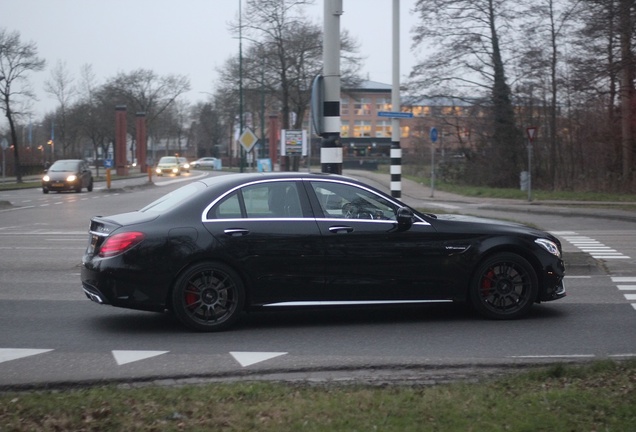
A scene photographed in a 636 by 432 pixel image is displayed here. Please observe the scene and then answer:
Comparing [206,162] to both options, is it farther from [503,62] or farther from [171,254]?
[171,254]

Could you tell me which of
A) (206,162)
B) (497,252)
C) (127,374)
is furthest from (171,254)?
(206,162)

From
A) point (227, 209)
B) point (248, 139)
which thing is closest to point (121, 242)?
point (227, 209)

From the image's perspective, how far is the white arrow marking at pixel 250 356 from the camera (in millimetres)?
7102

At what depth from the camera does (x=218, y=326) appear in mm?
8383

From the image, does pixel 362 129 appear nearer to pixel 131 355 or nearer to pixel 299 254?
pixel 299 254

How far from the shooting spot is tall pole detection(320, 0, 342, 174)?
13.9 meters

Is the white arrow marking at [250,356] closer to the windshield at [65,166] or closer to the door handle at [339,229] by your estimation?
the door handle at [339,229]

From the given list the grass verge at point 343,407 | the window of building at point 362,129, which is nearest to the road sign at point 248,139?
the grass verge at point 343,407

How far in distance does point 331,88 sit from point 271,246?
5.88 m

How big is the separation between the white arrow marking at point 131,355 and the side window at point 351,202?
2.29m

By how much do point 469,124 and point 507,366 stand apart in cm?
3879

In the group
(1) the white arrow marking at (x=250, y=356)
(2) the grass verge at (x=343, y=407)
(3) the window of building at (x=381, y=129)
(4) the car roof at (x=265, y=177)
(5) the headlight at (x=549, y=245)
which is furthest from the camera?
(3) the window of building at (x=381, y=129)

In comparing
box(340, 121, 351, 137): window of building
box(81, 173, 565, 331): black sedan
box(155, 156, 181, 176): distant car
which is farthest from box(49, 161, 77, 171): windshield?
box(340, 121, 351, 137): window of building

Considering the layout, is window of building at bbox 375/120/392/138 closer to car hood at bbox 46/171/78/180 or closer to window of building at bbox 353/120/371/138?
window of building at bbox 353/120/371/138
